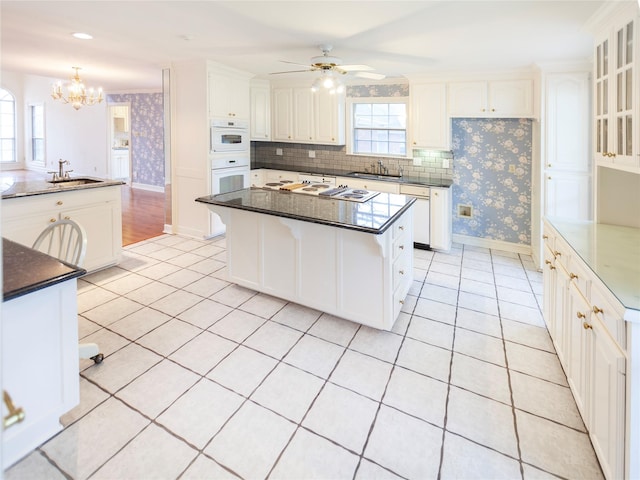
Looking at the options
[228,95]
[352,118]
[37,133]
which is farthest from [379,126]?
[37,133]

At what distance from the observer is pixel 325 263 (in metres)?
3.09

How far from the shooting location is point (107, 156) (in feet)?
31.9

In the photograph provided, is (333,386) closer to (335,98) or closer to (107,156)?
(335,98)

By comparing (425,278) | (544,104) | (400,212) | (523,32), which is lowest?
(425,278)

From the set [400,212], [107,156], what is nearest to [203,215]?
[400,212]

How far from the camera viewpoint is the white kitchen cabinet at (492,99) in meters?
4.50

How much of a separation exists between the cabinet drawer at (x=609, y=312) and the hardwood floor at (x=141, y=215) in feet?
16.6

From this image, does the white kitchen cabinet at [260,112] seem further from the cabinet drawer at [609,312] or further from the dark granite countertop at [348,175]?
the cabinet drawer at [609,312]

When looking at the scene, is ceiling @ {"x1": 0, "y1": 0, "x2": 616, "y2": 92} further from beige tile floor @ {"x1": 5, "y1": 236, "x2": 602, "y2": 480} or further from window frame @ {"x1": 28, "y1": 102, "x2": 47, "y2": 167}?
window frame @ {"x1": 28, "y1": 102, "x2": 47, "y2": 167}

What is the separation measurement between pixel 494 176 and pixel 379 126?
182 centimetres

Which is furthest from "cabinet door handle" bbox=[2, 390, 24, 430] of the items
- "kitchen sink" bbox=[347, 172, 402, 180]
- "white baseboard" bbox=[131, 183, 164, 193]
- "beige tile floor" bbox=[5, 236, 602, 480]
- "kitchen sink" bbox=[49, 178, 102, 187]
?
"white baseboard" bbox=[131, 183, 164, 193]

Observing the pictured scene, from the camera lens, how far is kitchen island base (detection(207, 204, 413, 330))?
113 inches

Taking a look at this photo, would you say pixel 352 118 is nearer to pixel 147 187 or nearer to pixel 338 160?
pixel 338 160

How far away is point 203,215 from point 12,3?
2.86m
